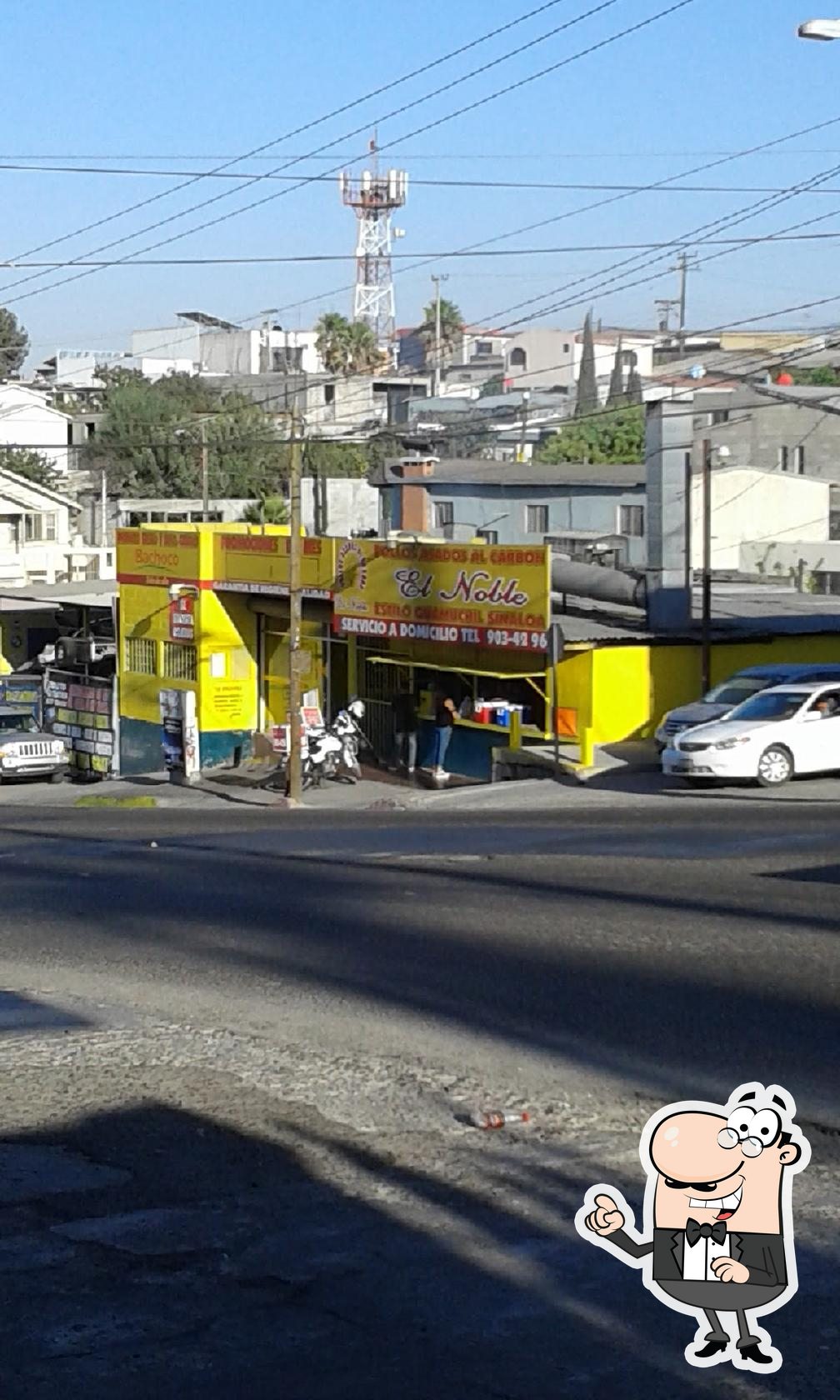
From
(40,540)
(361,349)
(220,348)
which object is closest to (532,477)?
(40,540)

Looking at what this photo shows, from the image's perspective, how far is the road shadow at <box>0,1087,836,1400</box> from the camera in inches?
203

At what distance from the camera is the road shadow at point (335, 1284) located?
5.15 meters

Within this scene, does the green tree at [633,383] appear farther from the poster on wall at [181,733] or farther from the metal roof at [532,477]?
the poster on wall at [181,733]

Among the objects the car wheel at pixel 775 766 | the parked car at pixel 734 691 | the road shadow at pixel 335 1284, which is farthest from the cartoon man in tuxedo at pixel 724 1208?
the parked car at pixel 734 691

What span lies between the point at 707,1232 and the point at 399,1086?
4.52 meters

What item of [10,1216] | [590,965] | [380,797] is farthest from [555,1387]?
[380,797]

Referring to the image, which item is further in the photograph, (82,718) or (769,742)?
(82,718)

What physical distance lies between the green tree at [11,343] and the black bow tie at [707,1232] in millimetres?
156984

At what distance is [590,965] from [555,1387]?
682 centimetres

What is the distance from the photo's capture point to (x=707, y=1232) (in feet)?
14.9

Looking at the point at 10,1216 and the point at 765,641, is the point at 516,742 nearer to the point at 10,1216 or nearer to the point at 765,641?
the point at 765,641

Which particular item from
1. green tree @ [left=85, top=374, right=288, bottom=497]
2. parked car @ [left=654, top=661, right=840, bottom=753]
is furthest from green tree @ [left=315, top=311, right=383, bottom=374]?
parked car @ [left=654, top=661, right=840, bottom=753]

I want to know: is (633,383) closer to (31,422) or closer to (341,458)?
(341,458)

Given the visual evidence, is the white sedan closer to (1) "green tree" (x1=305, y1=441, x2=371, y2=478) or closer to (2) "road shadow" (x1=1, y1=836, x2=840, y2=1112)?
(2) "road shadow" (x1=1, y1=836, x2=840, y2=1112)
